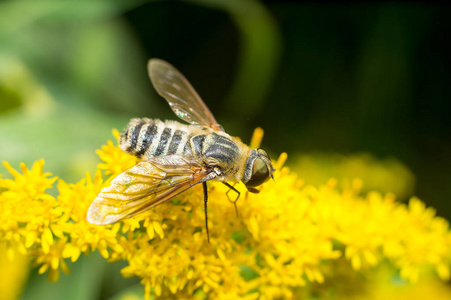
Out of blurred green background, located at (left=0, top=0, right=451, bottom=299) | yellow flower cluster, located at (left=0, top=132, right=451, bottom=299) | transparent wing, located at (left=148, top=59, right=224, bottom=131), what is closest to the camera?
yellow flower cluster, located at (left=0, top=132, right=451, bottom=299)

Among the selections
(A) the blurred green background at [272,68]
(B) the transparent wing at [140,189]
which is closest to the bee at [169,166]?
(B) the transparent wing at [140,189]

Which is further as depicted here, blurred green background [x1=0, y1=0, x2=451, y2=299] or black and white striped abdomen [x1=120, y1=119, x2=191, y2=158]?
blurred green background [x1=0, y1=0, x2=451, y2=299]

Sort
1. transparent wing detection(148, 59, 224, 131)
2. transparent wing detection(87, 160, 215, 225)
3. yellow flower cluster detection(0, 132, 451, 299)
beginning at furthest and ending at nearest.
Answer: transparent wing detection(148, 59, 224, 131)
yellow flower cluster detection(0, 132, 451, 299)
transparent wing detection(87, 160, 215, 225)

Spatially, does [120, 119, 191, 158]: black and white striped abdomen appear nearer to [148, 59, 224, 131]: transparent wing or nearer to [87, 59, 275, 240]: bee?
[87, 59, 275, 240]: bee

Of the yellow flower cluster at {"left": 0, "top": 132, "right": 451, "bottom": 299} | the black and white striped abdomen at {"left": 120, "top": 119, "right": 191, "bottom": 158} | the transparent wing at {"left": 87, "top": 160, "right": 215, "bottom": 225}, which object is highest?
the black and white striped abdomen at {"left": 120, "top": 119, "right": 191, "bottom": 158}

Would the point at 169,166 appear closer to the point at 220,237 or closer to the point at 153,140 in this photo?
the point at 153,140

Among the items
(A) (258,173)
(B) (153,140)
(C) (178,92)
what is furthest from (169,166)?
(C) (178,92)

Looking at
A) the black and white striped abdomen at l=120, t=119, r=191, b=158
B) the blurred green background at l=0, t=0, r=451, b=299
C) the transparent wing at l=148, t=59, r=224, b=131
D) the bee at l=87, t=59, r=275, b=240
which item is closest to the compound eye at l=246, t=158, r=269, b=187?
the bee at l=87, t=59, r=275, b=240

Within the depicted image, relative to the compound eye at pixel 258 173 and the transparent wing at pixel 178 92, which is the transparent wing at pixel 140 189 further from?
the transparent wing at pixel 178 92

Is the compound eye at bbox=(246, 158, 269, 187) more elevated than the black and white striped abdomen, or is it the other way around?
the black and white striped abdomen
